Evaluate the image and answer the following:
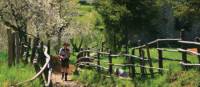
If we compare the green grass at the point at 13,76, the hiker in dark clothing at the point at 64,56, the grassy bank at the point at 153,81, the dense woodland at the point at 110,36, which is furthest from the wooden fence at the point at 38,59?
the grassy bank at the point at 153,81

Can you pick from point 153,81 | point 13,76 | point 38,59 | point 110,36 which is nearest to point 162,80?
point 153,81

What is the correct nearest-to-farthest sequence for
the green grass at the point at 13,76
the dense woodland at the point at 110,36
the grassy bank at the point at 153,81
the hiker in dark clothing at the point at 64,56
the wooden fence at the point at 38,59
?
1. the wooden fence at the point at 38,59
2. the grassy bank at the point at 153,81
3. the green grass at the point at 13,76
4. the dense woodland at the point at 110,36
5. the hiker in dark clothing at the point at 64,56

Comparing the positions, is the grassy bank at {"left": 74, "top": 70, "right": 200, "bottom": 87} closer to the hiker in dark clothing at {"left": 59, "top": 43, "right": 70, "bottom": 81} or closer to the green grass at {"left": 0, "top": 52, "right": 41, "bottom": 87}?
the hiker in dark clothing at {"left": 59, "top": 43, "right": 70, "bottom": 81}

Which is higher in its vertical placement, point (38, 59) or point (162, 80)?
point (38, 59)

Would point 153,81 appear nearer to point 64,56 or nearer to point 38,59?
point 38,59

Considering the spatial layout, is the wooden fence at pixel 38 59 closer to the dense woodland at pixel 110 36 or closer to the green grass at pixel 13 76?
the dense woodland at pixel 110 36

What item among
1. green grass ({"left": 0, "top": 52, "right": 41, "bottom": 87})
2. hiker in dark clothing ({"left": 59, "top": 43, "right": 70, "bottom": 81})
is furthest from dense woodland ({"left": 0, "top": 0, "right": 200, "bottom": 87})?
hiker in dark clothing ({"left": 59, "top": 43, "right": 70, "bottom": 81})

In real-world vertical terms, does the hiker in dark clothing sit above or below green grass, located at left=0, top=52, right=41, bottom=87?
below

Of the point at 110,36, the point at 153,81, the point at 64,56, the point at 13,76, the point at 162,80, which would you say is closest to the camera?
the point at 162,80

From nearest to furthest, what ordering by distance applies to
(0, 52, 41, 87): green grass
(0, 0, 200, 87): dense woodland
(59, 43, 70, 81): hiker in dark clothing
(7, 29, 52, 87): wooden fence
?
1. (7, 29, 52, 87): wooden fence
2. (0, 52, 41, 87): green grass
3. (0, 0, 200, 87): dense woodland
4. (59, 43, 70, 81): hiker in dark clothing

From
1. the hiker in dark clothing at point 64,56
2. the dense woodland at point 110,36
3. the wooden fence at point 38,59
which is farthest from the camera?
the hiker in dark clothing at point 64,56

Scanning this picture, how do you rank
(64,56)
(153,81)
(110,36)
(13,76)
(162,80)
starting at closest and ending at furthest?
(162,80), (13,76), (153,81), (64,56), (110,36)

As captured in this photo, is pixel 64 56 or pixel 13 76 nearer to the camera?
pixel 13 76

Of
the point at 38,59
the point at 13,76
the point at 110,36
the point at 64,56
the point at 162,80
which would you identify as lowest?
the point at 110,36
